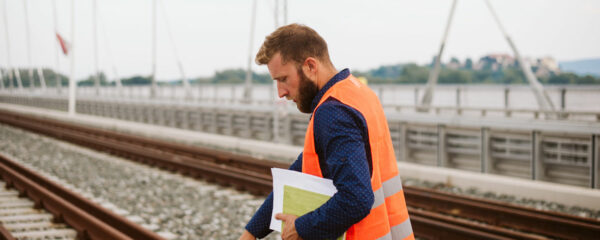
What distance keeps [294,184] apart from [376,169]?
0.97ft

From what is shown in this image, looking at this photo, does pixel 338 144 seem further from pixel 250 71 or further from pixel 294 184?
pixel 250 71

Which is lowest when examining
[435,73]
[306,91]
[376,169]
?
[376,169]

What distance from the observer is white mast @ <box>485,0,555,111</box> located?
16.2 m

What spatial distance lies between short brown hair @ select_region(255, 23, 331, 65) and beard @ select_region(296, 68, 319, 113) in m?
0.06

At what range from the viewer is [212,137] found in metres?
18.3

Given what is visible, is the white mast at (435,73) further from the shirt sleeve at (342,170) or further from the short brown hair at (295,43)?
the shirt sleeve at (342,170)

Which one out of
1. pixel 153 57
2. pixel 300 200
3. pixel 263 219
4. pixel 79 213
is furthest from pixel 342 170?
pixel 153 57

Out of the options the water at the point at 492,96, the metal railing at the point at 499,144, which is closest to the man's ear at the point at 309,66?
the metal railing at the point at 499,144

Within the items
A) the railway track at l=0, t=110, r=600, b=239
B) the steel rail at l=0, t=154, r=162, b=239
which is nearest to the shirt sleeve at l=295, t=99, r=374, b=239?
the steel rail at l=0, t=154, r=162, b=239

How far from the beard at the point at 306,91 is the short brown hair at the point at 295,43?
0.20ft

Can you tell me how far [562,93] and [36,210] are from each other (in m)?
13.1

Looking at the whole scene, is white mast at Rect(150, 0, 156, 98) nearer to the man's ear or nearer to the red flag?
the red flag

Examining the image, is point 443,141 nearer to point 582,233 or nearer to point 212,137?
point 582,233

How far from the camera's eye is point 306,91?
193cm
